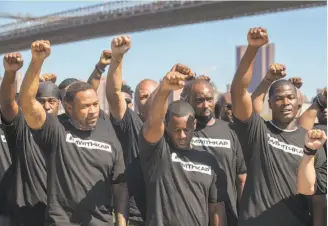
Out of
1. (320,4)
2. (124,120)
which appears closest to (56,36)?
(320,4)

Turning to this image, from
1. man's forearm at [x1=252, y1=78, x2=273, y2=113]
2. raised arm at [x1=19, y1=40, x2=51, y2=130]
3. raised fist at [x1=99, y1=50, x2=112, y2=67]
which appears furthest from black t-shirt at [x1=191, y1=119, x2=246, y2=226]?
raised arm at [x1=19, y1=40, x2=51, y2=130]

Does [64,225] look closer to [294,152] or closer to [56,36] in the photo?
[294,152]

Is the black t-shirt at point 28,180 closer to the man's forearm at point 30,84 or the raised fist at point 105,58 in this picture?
the man's forearm at point 30,84

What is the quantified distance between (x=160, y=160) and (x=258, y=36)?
0.92 m

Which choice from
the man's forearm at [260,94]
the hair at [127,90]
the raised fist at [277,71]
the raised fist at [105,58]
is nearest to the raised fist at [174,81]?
the raised fist at [277,71]

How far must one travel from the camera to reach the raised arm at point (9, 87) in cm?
370

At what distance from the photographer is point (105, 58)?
4.75 meters

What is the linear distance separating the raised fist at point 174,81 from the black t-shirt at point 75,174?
775mm

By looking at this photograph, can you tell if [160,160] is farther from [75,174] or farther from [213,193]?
[75,174]

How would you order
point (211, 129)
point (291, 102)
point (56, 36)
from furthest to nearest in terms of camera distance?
point (56, 36)
point (211, 129)
point (291, 102)

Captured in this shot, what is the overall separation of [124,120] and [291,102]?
1224mm

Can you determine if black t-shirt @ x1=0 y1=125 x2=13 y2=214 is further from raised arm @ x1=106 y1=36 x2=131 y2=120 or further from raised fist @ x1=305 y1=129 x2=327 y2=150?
raised fist @ x1=305 y1=129 x2=327 y2=150

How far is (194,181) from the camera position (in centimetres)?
368

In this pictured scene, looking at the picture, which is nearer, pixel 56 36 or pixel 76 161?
pixel 76 161
